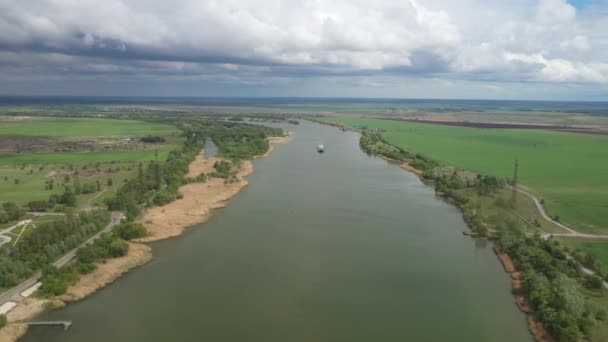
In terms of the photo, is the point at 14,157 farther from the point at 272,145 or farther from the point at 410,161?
the point at 410,161

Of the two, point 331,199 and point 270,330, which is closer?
point 270,330

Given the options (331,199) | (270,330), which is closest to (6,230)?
(270,330)

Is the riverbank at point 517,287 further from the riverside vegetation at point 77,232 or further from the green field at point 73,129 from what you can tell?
the green field at point 73,129

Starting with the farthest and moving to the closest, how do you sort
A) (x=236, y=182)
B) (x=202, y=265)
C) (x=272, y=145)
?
(x=272, y=145) → (x=236, y=182) → (x=202, y=265)

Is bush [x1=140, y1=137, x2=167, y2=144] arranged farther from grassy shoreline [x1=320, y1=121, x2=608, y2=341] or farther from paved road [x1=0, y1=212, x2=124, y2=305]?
grassy shoreline [x1=320, y1=121, x2=608, y2=341]

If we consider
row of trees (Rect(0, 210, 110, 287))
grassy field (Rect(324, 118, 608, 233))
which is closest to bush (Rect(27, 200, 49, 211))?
row of trees (Rect(0, 210, 110, 287))

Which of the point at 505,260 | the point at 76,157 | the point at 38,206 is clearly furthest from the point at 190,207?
the point at 76,157

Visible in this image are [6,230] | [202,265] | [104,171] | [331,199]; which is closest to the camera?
[202,265]
